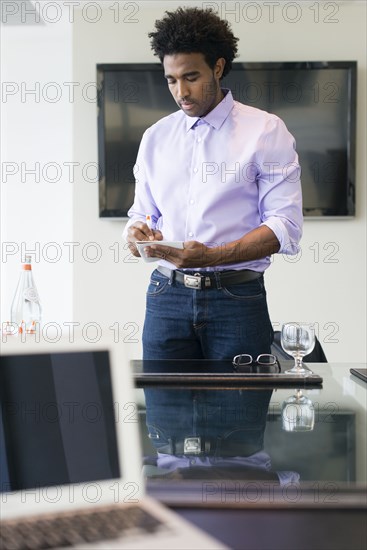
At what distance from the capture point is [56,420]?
835mm

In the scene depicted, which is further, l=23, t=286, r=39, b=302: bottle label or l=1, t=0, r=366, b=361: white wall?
l=1, t=0, r=366, b=361: white wall

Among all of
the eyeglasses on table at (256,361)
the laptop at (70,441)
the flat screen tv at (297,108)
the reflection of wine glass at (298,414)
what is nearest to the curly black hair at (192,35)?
the eyeglasses on table at (256,361)

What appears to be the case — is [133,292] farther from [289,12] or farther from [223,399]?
[223,399]

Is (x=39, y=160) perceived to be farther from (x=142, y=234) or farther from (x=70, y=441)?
(x=70, y=441)

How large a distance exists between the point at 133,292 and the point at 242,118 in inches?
101

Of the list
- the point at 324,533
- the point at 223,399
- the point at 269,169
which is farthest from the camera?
the point at 269,169

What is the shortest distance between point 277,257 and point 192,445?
3629 mm

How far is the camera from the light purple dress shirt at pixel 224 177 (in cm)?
225

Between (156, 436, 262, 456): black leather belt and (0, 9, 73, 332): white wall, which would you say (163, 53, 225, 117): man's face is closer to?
(156, 436, 262, 456): black leather belt

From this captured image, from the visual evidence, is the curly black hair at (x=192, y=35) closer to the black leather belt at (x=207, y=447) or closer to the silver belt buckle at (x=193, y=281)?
the silver belt buckle at (x=193, y=281)

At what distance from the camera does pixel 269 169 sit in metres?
2.28

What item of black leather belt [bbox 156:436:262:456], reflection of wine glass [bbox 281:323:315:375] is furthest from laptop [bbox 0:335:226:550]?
reflection of wine glass [bbox 281:323:315:375]

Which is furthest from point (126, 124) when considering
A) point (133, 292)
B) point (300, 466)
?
point (300, 466)

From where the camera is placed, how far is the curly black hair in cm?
227
